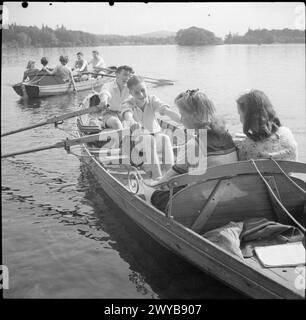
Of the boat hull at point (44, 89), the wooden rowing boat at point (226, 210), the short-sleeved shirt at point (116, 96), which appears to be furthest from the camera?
the boat hull at point (44, 89)

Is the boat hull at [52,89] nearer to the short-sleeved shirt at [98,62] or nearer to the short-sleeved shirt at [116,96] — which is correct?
the short-sleeved shirt at [98,62]

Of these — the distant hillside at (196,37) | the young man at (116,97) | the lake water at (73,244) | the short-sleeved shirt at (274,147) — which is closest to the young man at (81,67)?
the lake water at (73,244)

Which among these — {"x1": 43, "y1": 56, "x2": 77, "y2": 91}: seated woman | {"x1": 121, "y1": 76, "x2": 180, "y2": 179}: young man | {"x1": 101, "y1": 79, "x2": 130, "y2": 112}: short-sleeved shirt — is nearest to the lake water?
{"x1": 121, "y1": 76, "x2": 180, "y2": 179}: young man

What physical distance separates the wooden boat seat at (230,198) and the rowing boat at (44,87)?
15.5 metres

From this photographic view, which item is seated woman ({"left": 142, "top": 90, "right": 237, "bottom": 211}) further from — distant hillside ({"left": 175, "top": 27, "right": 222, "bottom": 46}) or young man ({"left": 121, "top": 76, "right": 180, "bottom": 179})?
distant hillside ({"left": 175, "top": 27, "right": 222, "bottom": 46})

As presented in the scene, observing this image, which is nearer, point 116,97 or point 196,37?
point 116,97

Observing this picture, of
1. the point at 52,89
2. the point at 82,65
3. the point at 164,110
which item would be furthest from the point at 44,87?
the point at 164,110

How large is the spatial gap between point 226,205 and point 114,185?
232cm

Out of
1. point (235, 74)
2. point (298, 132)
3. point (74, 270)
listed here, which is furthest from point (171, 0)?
point (235, 74)

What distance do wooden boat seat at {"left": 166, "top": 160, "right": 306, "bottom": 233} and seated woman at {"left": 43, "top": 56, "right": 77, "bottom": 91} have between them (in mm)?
15613

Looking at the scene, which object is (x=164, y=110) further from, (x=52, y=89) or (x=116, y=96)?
(x=52, y=89)

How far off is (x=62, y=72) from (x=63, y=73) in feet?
0.20

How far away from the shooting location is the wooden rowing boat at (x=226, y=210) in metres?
4.14

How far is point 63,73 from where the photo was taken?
19484 millimetres
